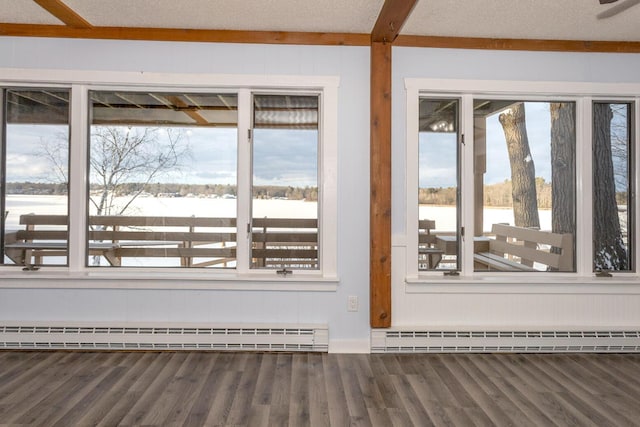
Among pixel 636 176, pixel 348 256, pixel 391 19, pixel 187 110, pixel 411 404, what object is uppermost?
pixel 391 19

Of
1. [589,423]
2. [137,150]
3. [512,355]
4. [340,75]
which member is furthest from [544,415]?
[137,150]

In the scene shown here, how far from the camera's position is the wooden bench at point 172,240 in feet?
12.7

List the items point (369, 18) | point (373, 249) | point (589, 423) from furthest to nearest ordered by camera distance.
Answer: point (373, 249) < point (369, 18) < point (589, 423)

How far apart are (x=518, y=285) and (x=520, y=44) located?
204cm

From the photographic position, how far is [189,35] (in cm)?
372

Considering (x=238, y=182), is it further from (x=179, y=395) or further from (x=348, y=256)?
(x=179, y=395)

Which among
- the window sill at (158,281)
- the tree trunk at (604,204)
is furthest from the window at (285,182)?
the tree trunk at (604,204)

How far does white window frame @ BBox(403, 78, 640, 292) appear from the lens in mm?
3793

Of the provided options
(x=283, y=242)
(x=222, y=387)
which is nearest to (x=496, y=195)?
(x=283, y=242)

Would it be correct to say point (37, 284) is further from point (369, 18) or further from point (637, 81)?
point (637, 81)

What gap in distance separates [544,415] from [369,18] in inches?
116

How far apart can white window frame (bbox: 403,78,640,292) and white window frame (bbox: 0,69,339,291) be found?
2.11ft

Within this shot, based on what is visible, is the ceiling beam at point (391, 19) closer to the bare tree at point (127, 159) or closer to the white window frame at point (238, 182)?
the white window frame at point (238, 182)

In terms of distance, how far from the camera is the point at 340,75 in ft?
12.4
